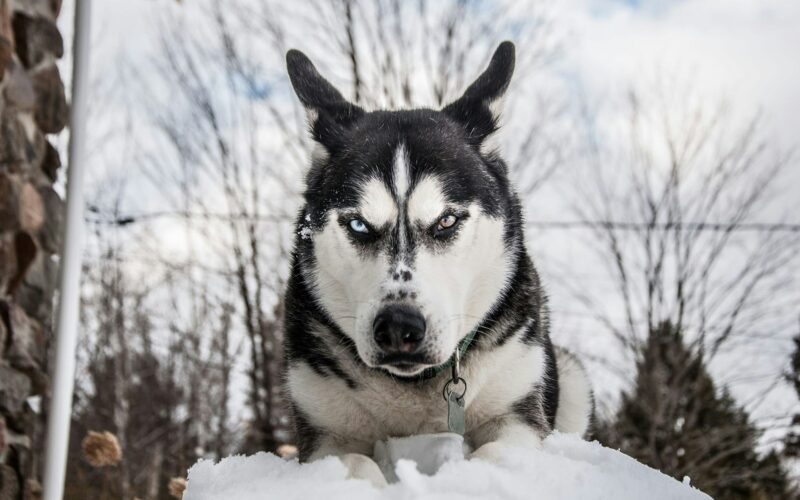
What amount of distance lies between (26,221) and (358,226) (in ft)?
7.46

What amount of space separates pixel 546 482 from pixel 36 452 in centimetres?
310

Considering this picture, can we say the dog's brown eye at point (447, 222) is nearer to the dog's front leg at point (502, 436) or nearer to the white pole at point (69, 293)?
the dog's front leg at point (502, 436)

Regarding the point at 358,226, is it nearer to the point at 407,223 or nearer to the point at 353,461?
the point at 407,223

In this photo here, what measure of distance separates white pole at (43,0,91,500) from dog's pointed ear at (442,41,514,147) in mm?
1436

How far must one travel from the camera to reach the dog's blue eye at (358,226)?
7.86 ft

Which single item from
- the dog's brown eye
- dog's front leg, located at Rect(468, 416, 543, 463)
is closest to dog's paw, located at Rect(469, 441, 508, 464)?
dog's front leg, located at Rect(468, 416, 543, 463)

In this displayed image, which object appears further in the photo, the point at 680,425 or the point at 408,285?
the point at 680,425

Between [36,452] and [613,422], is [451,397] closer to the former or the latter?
[36,452]

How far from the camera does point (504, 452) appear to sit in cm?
216

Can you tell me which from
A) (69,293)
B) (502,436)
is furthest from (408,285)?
(69,293)

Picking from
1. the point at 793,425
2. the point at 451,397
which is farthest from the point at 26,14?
the point at 793,425

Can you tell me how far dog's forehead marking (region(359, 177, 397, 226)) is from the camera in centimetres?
237

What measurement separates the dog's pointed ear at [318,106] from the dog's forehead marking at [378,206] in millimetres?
452

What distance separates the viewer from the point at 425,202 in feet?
7.81
